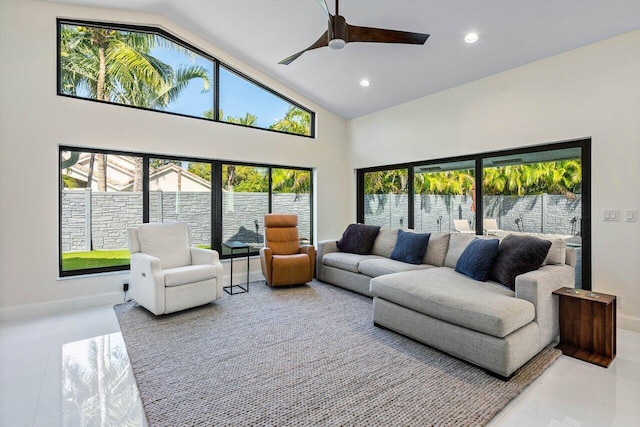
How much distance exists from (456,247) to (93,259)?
14.4ft

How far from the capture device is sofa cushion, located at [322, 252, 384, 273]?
431cm

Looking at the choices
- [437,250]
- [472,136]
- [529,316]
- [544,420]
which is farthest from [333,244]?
[544,420]

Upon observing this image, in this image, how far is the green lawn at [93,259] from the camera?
12.2 ft

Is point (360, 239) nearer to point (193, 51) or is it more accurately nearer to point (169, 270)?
point (169, 270)

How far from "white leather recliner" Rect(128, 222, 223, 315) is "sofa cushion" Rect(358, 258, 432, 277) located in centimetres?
181

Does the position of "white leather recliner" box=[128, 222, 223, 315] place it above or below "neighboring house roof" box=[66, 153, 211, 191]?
below

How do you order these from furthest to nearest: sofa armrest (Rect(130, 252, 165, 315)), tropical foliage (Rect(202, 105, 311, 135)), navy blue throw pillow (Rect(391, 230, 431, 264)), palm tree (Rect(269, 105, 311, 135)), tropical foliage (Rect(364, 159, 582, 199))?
palm tree (Rect(269, 105, 311, 135))
tropical foliage (Rect(202, 105, 311, 135))
navy blue throw pillow (Rect(391, 230, 431, 264))
tropical foliage (Rect(364, 159, 582, 199))
sofa armrest (Rect(130, 252, 165, 315))

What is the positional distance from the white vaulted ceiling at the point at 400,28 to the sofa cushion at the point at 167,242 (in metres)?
2.62

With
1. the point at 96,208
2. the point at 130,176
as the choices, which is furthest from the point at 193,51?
the point at 96,208

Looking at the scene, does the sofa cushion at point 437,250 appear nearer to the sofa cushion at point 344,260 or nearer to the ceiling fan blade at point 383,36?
the sofa cushion at point 344,260

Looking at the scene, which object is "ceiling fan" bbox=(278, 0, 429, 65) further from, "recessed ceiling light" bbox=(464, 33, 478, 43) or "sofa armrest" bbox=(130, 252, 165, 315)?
"sofa armrest" bbox=(130, 252, 165, 315)

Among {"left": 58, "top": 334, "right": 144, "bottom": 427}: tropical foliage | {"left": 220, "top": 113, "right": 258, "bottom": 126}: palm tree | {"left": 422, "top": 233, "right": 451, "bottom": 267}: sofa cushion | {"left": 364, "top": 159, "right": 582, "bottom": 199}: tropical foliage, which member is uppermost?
{"left": 220, "top": 113, "right": 258, "bottom": 126}: palm tree

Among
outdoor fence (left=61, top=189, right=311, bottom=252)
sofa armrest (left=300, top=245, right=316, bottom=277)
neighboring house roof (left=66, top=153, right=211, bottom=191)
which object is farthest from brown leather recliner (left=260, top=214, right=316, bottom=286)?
neighboring house roof (left=66, top=153, right=211, bottom=191)

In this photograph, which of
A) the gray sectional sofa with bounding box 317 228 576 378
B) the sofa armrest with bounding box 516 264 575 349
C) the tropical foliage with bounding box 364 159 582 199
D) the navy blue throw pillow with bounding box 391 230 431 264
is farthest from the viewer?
the navy blue throw pillow with bounding box 391 230 431 264
